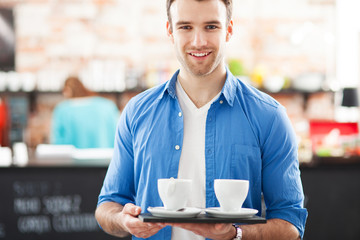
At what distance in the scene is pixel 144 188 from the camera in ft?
5.11

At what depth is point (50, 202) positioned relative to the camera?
3740 millimetres

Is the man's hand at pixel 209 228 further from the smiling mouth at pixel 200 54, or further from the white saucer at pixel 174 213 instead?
the smiling mouth at pixel 200 54

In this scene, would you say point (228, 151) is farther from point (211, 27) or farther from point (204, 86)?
point (211, 27)

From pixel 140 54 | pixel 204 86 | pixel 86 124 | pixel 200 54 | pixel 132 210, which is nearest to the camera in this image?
pixel 132 210

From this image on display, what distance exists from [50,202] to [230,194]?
8.72 ft

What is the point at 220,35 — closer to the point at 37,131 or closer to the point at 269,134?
the point at 269,134

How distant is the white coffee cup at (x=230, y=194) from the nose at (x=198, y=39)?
390mm

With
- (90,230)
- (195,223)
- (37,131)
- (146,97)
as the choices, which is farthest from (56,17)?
(195,223)

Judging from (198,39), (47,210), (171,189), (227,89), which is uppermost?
(198,39)

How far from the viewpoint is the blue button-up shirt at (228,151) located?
4.89 feet

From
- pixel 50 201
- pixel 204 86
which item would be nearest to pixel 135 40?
pixel 50 201

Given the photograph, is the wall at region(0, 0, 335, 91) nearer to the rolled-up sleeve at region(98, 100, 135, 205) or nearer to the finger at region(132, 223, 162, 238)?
the rolled-up sleeve at region(98, 100, 135, 205)

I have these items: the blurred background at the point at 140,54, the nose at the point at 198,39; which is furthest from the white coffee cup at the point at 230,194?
the blurred background at the point at 140,54

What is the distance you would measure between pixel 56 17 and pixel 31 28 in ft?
1.08
